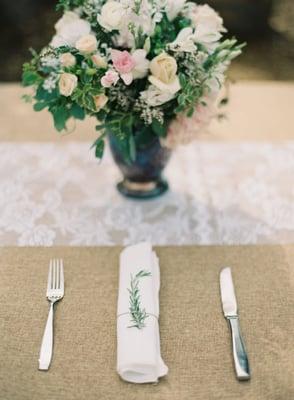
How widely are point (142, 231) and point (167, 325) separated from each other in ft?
1.14

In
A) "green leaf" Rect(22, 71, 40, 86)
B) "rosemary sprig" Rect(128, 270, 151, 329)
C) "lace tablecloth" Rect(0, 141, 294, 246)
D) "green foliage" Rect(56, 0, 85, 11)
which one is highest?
"green foliage" Rect(56, 0, 85, 11)

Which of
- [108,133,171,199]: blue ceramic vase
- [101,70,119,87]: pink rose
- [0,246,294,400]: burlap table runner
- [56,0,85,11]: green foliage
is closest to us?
[0,246,294,400]: burlap table runner

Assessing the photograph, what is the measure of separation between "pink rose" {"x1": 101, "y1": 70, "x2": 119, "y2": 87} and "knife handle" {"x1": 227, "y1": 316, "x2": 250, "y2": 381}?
1.72 feet

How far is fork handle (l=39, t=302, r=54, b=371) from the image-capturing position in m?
1.04

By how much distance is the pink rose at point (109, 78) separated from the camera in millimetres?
1235

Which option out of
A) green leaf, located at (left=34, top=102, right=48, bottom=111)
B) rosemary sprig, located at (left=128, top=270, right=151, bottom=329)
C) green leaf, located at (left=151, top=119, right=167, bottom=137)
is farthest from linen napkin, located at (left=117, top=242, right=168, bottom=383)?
green leaf, located at (left=34, top=102, right=48, bottom=111)

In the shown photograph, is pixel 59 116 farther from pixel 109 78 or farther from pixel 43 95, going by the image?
pixel 109 78

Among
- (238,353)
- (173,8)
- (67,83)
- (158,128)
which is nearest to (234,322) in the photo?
(238,353)

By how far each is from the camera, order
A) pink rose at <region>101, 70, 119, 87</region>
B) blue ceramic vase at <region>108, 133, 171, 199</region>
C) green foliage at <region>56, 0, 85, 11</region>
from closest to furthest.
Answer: pink rose at <region>101, 70, 119, 87</region>
green foliage at <region>56, 0, 85, 11</region>
blue ceramic vase at <region>108, 133, 171, 199</region>

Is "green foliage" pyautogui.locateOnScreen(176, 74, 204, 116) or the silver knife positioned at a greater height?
"green foliage" pyautogui.locateOnScreen(176, 74, 204, 116)

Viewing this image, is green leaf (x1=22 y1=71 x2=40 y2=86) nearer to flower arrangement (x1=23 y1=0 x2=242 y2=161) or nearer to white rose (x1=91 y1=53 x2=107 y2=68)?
flower arrangement (x1=23 y1=0 x2=242 y2=161)

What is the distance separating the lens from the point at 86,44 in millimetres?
1245

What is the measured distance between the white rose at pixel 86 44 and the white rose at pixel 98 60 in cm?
2

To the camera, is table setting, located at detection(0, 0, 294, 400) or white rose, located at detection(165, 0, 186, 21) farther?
white rose, located at detection(165, 0, 186, 21)
